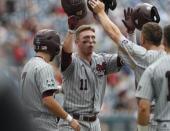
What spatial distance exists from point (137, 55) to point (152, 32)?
27 cm

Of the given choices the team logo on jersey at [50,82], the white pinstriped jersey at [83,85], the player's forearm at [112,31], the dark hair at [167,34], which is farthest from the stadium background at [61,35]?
the dark hair at [167,34]

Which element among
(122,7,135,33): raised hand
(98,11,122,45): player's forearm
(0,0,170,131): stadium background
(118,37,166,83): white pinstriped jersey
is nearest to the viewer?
(118,37,166,83): white pinstriped jersey

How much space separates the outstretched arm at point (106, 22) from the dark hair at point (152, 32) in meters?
0.30

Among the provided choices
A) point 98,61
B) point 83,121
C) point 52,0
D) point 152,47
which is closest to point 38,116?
point 83,121

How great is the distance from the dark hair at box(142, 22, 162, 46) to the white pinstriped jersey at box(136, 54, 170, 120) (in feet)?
1.05

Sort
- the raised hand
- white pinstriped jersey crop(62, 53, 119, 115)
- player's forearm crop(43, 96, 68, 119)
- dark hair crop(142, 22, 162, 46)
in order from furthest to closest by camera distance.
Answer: white pinstriped jersey crop(62, 53, 119, 115) < the raised hand < player's forearm crop(43, 96, 68, 119) < dark hair crop(142, 22, 162, 46)

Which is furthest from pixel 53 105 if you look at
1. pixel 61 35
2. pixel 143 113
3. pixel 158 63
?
pixel 61 35

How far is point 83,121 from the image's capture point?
19.1ft

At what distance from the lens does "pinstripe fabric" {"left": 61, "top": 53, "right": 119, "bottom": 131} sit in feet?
19.1

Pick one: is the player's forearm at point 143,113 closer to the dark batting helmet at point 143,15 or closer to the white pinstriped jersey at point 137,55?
the white pinstriped jersey at point 137,55

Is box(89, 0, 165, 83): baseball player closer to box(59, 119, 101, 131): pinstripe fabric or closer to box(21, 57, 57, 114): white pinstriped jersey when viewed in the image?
box(21, 57, 57, 114): white pinstriped jersey

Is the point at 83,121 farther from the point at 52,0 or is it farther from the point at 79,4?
the point at 52,0

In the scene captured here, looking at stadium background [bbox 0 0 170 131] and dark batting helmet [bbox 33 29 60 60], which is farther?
stadium background [bbox 0 0 170 131]

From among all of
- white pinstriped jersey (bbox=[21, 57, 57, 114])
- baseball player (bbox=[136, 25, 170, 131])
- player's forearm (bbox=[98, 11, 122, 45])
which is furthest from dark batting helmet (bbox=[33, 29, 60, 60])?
baseball player (bbox=[136, 25, 170, 131])
